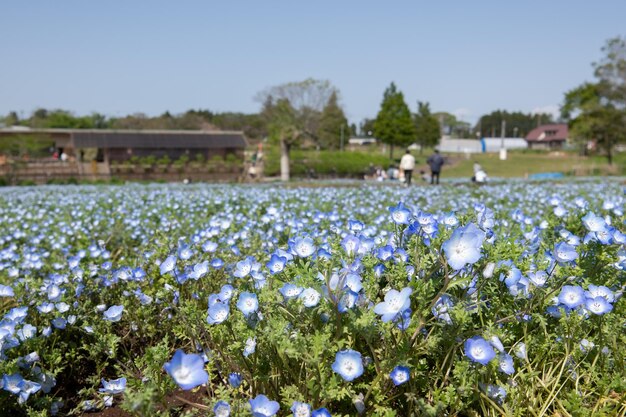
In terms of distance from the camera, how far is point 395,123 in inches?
2085

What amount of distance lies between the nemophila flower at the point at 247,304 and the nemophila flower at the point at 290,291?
10cm

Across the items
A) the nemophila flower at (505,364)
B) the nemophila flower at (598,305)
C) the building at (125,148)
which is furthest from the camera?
the building at (125,148)

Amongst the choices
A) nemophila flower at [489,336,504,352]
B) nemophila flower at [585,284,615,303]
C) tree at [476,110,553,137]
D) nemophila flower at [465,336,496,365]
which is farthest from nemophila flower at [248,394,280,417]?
tree at [476,110,553,137]

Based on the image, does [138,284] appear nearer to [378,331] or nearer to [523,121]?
[378,331]

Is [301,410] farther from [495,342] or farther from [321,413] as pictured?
[495,342]

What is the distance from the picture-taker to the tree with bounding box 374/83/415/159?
173ft

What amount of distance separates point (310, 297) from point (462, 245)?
1.82ft

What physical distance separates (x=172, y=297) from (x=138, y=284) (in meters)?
0.59

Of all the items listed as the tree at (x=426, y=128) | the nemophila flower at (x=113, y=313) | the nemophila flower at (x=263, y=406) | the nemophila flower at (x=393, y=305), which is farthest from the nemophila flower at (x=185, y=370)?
the tree at (x=426, y=128)

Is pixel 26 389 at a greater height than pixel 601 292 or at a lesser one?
lesser

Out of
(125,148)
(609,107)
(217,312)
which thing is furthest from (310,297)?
(609,107)

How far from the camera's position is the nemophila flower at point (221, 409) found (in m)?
1.74

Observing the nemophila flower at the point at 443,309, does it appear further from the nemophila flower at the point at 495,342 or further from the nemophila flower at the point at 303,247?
the nemophila flower at the point at 303,247

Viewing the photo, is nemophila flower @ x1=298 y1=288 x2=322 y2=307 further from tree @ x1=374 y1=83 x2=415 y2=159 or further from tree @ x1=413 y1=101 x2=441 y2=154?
tree @ x1=413 y1=101 x2=441 y2=154
